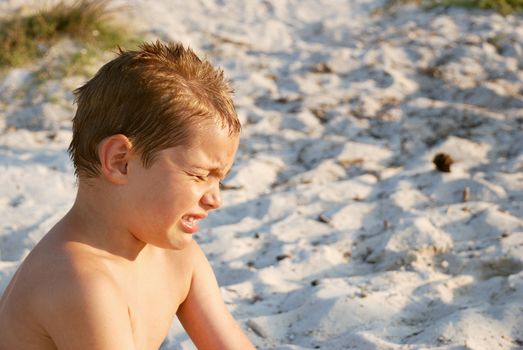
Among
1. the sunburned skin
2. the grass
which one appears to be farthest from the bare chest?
the grass

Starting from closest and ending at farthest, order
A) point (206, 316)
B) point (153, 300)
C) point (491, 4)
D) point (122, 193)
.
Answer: point (122, 193) < point (153, 300) < point (206, 316) < point (491, 4)

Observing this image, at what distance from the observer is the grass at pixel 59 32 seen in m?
4.97

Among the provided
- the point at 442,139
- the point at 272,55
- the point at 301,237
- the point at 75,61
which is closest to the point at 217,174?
the point at 301,237

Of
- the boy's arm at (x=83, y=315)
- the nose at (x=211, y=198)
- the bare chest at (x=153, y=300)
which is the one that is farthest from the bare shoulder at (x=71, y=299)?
the nose at (x=211, y=198)

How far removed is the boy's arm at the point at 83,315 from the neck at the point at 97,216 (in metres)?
0.11

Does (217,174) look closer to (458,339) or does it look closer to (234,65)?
(458,339)

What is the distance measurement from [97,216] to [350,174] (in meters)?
2.44

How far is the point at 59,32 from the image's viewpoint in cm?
521

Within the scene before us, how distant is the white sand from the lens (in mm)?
2543

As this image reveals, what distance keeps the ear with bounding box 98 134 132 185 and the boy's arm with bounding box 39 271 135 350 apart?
0.21 m

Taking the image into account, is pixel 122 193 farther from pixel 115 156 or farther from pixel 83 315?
pixel 83 315

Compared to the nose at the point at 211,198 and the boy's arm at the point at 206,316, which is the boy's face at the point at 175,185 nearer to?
the nose at the point at 211,198

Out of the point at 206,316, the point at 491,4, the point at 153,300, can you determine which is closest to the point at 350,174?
the point at 206,316

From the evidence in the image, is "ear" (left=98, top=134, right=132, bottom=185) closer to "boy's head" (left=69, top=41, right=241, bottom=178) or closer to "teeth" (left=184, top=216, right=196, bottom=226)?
"boy's head" (left=69, top=41, right=241, bottom=178)
